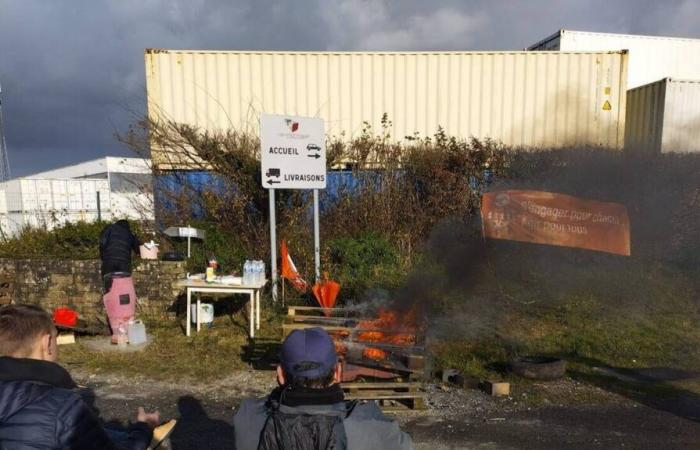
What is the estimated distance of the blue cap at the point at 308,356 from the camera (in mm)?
1857

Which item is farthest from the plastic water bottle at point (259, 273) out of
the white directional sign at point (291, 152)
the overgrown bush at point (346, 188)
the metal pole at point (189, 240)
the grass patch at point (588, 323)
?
the grass patch at point (588, 323)

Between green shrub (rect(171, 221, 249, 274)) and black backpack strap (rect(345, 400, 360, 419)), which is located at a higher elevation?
black backpack strap (rect(345, 400, 360, 419))

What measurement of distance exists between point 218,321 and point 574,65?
9.31m

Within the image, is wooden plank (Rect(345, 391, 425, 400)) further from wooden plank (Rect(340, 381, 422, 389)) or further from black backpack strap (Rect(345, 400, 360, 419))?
black backpack strap (Rect(345, 400, 360, 419))

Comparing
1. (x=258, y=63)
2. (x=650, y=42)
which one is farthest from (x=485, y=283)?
(x=650, y=42)

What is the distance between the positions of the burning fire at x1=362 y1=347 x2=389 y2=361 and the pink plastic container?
3.57 m

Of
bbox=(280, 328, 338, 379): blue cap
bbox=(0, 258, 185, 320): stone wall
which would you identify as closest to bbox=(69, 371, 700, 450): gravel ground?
bbox=(0, 258, 185, 320): stone wall

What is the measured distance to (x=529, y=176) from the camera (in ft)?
32.8

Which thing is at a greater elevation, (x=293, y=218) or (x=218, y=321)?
(x=293, y=218)

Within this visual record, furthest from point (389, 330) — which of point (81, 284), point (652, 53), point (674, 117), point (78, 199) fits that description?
point (652, 53)

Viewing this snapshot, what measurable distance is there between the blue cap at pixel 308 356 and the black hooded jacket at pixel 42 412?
79cm

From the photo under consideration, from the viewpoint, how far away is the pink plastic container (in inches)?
263

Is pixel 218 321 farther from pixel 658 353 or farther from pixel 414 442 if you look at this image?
pixel 658 353

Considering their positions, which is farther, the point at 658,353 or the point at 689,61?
the point at 689,61
